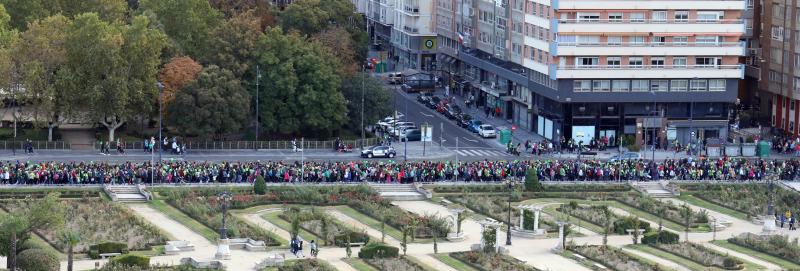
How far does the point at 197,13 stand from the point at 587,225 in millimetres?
52605

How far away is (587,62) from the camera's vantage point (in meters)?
160

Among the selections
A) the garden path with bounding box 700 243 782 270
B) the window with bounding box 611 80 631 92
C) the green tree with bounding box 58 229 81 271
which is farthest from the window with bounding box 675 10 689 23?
the green tree with bounding box 58 229 81 271

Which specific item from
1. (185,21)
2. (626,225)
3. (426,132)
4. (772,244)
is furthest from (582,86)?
(772,244)

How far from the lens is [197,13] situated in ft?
552

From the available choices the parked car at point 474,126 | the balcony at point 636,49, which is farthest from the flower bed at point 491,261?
the parked car at point 474,126

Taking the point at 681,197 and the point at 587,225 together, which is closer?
the point at 587,225

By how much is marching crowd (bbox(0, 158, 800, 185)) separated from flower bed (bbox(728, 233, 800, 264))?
16656 mm

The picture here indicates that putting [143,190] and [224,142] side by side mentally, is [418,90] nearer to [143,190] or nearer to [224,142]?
[224,142]

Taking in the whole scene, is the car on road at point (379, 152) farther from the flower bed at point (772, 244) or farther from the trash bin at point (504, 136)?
the flower bed at point (772, 244)

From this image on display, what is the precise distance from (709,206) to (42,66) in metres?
49.1

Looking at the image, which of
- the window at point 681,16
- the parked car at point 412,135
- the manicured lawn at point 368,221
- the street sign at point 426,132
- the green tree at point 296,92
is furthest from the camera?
the parked car at point 412,135

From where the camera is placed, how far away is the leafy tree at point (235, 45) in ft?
514

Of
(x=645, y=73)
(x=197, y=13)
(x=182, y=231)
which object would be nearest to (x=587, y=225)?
(x=182, y=231)

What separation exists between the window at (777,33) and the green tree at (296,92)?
1440 inches
